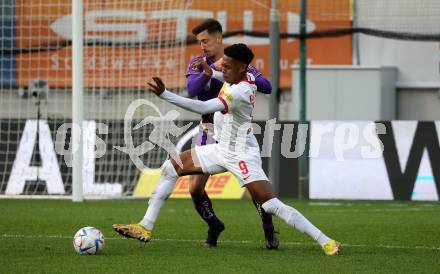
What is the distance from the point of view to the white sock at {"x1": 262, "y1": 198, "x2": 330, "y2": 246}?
9.82m

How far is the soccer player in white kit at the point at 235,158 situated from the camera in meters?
9.87

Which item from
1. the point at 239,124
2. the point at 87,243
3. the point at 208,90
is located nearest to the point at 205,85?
the point at 208,90

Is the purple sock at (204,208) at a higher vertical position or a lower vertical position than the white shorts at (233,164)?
lower

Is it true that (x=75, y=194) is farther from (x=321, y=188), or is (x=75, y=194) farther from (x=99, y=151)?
(x=321, y=188)

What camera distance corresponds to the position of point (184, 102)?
9.27 m

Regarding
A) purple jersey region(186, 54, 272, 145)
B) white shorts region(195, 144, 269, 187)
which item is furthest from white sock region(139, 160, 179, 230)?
purple jersey region(186, 54, 272, 145)

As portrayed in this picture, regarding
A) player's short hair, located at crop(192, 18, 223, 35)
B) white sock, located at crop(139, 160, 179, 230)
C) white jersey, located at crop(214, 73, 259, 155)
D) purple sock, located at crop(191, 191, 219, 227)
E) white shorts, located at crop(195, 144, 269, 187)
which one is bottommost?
purple sock, located at crop(191, 191, 219, 227)

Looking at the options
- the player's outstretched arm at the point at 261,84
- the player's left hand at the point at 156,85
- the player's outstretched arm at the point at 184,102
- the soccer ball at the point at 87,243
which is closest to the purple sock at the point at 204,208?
the player's outstretched arm at the point at 261,84

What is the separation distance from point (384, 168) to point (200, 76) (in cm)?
989

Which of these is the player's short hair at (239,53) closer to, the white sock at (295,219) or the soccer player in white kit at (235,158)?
the soccer player in white kit at (235,158)

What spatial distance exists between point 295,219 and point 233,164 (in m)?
0.82

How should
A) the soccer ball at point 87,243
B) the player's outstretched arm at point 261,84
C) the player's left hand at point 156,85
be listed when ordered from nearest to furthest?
the player's left hand at point 156,85
the soccer ball at point 87,243
the player's outstretched arm at point 261,84

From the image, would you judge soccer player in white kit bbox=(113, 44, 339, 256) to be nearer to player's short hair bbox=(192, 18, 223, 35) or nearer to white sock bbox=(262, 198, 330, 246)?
white sock bbox=(262, 198, 330, 246)

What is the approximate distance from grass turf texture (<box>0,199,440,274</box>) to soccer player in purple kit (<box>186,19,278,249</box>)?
0.19 meters
